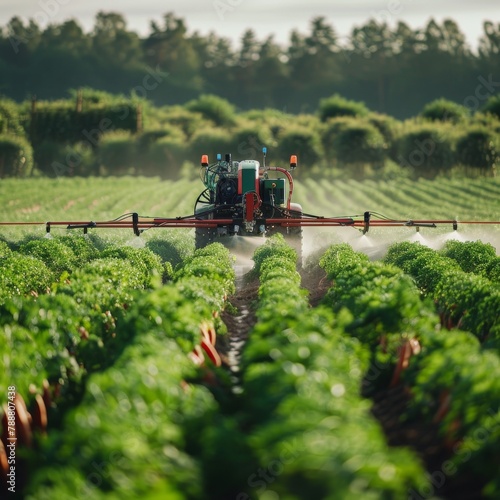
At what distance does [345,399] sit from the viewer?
7375 mm

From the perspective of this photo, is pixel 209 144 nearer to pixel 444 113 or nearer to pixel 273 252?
pixel 444 113

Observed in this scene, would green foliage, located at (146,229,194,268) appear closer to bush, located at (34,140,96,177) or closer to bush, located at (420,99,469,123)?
bush, located at (34,140,96,177)

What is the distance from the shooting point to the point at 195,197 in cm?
5128

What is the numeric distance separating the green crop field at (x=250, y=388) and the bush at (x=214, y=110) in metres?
→ 77.2

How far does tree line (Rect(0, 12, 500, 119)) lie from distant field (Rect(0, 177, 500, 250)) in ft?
212

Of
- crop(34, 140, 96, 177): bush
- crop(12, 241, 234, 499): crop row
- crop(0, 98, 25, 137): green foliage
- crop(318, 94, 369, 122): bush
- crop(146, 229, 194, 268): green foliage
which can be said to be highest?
crop(318, 94, 369, 122): bush

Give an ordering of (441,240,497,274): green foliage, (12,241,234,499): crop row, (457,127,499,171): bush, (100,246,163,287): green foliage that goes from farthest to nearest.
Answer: (457,127,499,171): bush → (441,240,497,274): green foliage → (100,246,163,287): green foliage → (12,241,234,499): crop row

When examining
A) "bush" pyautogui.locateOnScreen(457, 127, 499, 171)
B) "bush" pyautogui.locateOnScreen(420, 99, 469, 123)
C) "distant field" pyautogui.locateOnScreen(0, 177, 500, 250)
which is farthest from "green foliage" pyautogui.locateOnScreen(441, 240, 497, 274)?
"bush" pyautogui.locateOnScreen(420, 99, 469, 123)

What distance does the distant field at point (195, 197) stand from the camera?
1791 inches

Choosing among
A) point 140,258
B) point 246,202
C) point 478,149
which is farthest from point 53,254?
point 478,149

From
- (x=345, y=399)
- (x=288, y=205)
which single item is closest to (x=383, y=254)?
(x=288, y=205)

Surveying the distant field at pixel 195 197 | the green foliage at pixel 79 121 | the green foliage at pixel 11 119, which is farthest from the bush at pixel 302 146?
the green foliage at pixel 11 119

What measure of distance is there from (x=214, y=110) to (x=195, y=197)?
4485 centimetres

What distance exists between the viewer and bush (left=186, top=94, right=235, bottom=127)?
309ft
